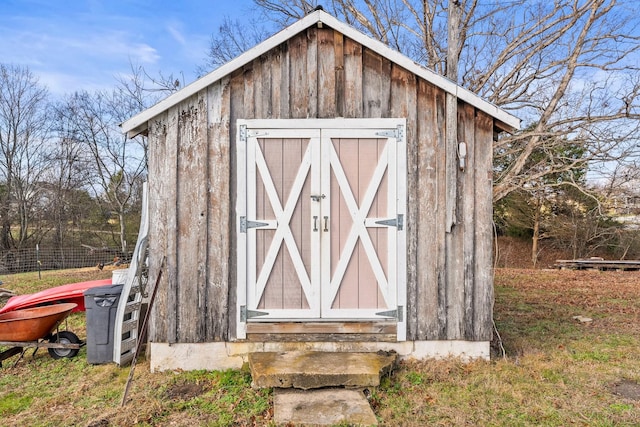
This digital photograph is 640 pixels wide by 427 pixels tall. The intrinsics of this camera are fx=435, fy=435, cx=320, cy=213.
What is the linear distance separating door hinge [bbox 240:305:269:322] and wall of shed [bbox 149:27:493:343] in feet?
0.42

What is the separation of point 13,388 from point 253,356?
2.32 m

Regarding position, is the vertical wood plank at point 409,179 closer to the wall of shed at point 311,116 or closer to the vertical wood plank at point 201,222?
the wall of shed at point 311,116

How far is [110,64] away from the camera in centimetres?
2028

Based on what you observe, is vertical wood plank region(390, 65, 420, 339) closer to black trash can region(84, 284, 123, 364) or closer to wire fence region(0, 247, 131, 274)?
black trash can region(84, 284, 123, 364)

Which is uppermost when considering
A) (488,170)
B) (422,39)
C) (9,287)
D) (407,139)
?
(422,39)

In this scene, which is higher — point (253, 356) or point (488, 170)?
point (488, 170)

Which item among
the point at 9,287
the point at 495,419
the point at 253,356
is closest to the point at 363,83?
the point at 253,356

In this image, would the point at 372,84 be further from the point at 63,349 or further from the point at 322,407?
the point at 63,349

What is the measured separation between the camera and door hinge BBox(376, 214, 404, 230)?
4.43 meters

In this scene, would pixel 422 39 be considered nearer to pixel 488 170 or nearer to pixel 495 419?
pixel 488 170

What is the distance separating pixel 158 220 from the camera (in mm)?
4410

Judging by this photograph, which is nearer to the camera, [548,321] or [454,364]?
[454,364]

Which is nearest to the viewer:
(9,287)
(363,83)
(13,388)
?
(13,388)

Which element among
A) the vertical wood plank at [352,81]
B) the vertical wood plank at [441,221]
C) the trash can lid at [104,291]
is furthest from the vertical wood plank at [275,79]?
the trash can lid at [104,291]
